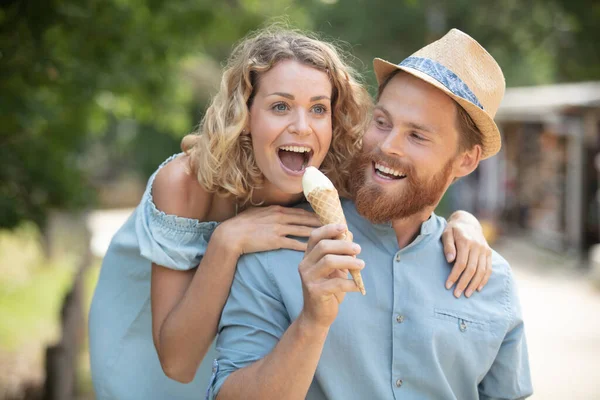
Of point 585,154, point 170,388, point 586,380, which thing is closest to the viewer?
point 170,388

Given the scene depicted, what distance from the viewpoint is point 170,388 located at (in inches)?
124

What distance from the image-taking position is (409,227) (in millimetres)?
2941

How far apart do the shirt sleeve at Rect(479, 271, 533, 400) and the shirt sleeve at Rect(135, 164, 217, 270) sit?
1279 mm

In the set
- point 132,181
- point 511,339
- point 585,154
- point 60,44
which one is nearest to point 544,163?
point 585,154

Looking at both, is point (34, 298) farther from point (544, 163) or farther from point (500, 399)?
point (544, 163)

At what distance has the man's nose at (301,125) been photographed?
2721 mm

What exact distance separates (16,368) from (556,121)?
13.1 metres

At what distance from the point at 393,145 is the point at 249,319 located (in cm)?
85

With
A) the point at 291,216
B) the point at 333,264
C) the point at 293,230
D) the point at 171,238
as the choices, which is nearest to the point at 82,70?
the point at 171,238

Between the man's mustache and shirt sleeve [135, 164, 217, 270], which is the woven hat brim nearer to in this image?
the man's mustache

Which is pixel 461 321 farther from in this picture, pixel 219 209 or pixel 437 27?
pixel 437 27

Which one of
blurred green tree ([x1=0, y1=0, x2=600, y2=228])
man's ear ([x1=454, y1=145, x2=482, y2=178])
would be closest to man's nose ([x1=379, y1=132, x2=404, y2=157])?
man's ear ([x1=454, y1=145, x2=482, y2=178])

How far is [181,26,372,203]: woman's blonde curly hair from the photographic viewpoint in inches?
112

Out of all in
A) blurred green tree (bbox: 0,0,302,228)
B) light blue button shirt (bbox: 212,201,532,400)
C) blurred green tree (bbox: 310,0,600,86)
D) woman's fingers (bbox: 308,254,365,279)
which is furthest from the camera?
blurred green tree (bbox: 310,0,600,86)
